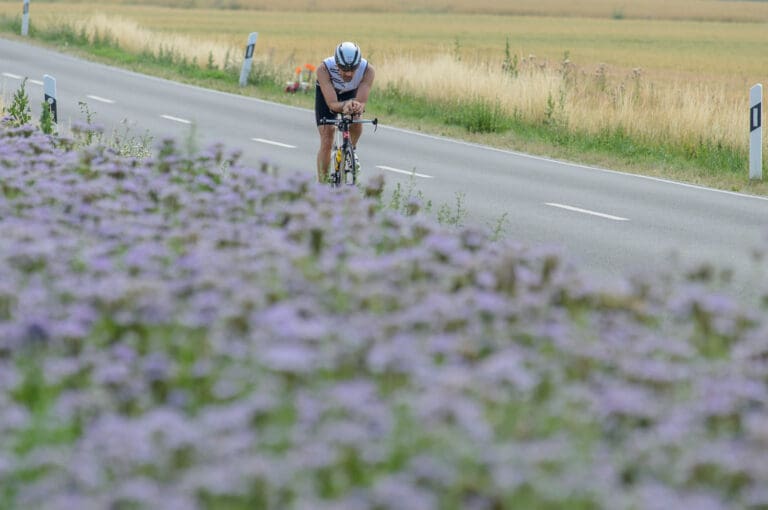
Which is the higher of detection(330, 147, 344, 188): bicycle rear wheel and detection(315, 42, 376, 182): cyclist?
detection(315, 42, 376, 182): cyclist

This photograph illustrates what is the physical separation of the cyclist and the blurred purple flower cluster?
5.81 m

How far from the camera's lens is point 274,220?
22.9 feet

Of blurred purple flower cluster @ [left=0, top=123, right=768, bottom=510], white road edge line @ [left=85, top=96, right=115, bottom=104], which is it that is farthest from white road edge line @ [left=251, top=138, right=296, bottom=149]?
blurred purple flower cluster @ [left=0, top=123, right=768, bottom=510]

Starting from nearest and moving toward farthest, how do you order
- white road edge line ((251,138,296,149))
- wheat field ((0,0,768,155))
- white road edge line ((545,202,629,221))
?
white road edge line ((545,202,629,221))
white road edge line ((251,138,296,149))
wheat field ((0,0,768,155))

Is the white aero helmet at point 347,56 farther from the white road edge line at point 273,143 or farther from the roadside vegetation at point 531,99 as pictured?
the white road edge line at point 273,143

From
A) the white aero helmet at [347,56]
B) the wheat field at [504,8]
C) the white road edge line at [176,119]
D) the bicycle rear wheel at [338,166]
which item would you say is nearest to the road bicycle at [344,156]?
the bicycle rear wheel at [338,166]

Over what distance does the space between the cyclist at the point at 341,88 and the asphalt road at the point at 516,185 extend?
1342mm

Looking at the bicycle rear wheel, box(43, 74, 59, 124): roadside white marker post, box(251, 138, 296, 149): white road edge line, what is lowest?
the bicycle rear wheel

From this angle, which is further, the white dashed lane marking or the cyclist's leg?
the white dashed lane marking

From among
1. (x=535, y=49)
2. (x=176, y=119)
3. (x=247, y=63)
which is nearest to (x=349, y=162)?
(x=176, y=119)

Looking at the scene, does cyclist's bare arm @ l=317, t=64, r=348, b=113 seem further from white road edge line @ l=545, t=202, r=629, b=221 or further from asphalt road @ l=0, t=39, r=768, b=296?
white road edge line @ l=545, t=202, r=629, b=221

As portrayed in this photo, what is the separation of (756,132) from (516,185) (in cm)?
333

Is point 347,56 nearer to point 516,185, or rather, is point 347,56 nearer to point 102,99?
point 516,185

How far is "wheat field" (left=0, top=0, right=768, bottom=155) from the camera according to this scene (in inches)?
849
